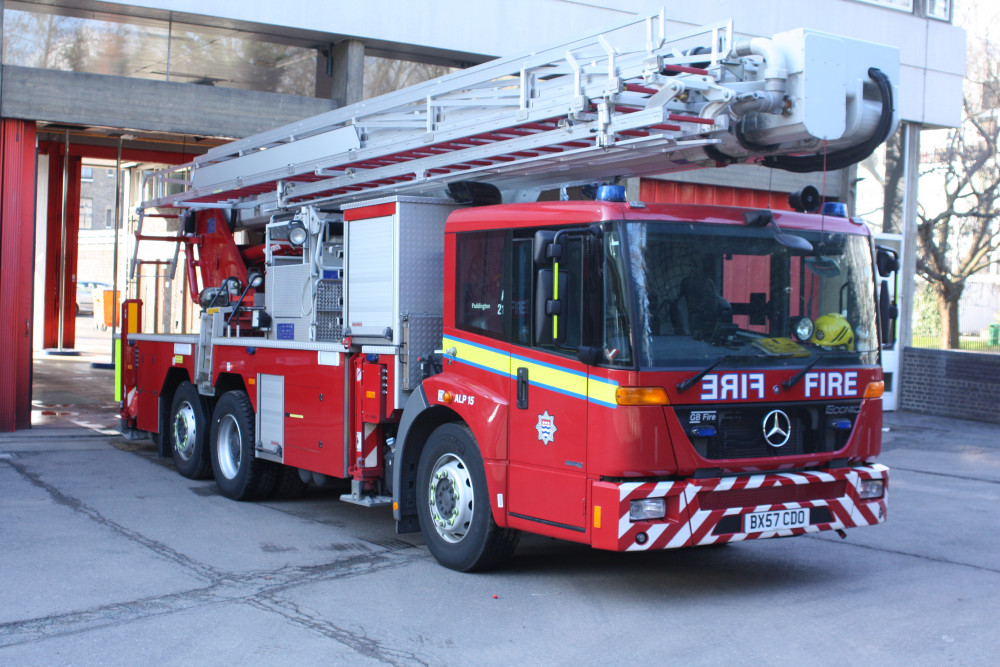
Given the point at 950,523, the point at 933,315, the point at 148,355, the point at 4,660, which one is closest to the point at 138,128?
the point at 148,355

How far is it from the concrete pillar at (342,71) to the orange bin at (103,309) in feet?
83.8

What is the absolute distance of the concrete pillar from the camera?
1506cm

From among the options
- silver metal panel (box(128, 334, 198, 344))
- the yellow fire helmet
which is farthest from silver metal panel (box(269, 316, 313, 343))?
the yellow fire helmet

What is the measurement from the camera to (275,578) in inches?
273

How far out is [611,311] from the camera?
19.9ft

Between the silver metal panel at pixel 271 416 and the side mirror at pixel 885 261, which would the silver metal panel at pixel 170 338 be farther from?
the side mirror at pixel 885 261

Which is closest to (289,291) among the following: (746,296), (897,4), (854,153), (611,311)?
(611,311)

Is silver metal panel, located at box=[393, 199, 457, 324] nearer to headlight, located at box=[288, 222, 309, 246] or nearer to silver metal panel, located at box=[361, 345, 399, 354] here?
silver metal panel, located at box=[361, 345, 399, 354]

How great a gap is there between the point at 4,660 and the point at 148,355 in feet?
24.3

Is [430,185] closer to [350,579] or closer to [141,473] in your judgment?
[350,579]

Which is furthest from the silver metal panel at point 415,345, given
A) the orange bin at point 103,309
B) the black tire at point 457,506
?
the orange bin at point 103,309

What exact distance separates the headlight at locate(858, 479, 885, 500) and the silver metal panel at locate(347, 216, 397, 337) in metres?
3.46

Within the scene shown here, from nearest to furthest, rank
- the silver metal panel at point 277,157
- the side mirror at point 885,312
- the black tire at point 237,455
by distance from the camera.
Result: the side mirror at point 885,312 < the silver metal panel at point 277,157 < the black tire at point 237,455

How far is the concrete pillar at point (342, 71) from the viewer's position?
1506cm
